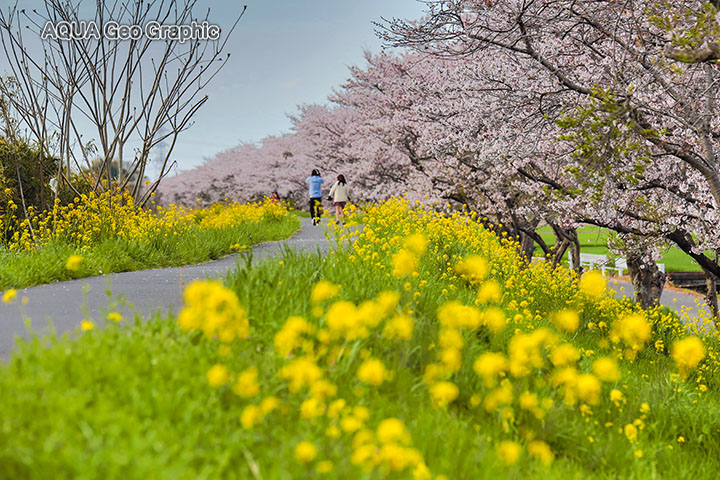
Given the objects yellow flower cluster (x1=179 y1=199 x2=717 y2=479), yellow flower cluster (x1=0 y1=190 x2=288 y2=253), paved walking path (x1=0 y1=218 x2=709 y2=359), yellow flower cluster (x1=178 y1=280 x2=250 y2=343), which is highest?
yellow flower cluster (x1=0 y1=190 x2=288 y2=253)

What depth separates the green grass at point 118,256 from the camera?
246 inches

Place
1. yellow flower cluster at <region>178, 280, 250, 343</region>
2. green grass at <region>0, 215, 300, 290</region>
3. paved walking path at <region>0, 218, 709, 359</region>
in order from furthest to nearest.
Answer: green grass at <region>0, 215, 300, 290</region>
paved walking path at <region>0, 218, 709, 359</region>
yellow flower cluster at <region>178, 280, 250, 343</region>

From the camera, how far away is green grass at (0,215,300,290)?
625cm

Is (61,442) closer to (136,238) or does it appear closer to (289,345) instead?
(289,345)

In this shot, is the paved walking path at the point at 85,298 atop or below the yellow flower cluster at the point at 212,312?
below

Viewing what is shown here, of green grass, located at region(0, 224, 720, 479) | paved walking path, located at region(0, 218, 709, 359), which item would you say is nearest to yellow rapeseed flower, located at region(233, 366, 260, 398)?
green grass, located at region(0, 224, 720, 479)

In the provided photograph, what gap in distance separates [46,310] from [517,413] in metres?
4.11

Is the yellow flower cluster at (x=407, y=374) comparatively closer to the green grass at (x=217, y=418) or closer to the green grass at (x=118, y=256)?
the green grass at (x=217, y=418)

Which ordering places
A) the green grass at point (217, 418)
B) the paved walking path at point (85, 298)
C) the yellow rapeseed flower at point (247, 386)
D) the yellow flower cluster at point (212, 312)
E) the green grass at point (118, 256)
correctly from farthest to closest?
the green grass at point (118, 256), the paved walking path at point (85, 298), the yellow flower cluster at point (212, 312), the yellow rapeseed flower at point (247, 386), the green grass at point (217, 418)

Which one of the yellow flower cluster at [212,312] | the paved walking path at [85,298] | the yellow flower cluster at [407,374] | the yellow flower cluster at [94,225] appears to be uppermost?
the yellow flower cluster at [94,225]

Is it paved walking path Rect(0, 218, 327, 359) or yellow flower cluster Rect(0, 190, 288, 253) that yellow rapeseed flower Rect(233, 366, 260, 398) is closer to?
paved walking path Rect(0, 218, 327, 359)

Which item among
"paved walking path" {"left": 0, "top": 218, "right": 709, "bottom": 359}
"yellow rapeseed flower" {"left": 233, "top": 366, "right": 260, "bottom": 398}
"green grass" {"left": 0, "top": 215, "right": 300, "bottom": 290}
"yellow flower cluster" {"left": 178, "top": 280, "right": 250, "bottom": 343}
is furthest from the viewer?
"green grass" {"left": 0, "top": 215, "right": 300, "bottom": 290}

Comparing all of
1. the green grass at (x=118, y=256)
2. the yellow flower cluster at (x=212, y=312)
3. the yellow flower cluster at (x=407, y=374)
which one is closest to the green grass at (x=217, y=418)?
the yellow flower cluster at (x=407, y=374)

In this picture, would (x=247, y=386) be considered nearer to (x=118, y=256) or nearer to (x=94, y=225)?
(x=118, y=256)
